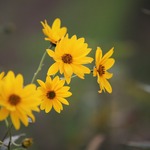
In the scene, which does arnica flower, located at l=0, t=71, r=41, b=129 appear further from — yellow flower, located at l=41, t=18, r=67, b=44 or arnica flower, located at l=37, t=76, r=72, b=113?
yellow flower, located at l=41, t=18, r=67, b=44

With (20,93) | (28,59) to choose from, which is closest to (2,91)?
(20,93)

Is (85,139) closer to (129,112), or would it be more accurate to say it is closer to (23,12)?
(129,112)

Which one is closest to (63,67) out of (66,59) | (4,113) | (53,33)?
(66,59)

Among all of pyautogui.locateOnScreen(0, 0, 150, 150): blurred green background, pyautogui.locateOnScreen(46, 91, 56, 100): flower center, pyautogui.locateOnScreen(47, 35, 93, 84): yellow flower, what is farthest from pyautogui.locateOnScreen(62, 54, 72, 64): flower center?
pyautogui.locateOnScreen(0, 0, 150, 150): blurred green background

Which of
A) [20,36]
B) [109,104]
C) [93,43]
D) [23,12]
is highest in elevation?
[23,12]

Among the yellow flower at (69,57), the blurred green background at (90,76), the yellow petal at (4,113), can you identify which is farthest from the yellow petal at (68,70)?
the blurred green background at (90,76)

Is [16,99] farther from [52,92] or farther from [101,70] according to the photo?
[101,70]

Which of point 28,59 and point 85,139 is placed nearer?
point 85,139
